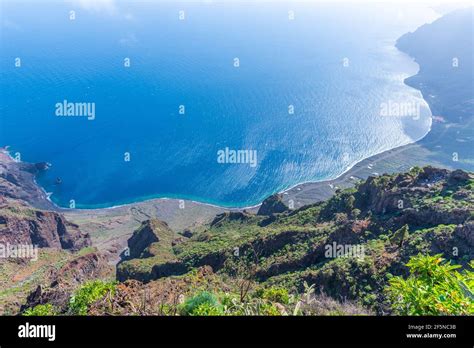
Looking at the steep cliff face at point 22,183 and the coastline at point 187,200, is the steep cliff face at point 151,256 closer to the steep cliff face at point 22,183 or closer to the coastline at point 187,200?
the coastline at point 187,200

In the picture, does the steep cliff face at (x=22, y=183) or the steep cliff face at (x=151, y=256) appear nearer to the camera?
the steep cliff face at (x=151, y=256)

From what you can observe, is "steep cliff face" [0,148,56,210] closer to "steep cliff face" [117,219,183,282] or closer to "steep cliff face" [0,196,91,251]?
"steep cliff face" [0,196,91,251]

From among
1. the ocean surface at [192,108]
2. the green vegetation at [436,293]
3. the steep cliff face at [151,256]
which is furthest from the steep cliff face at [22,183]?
the green vegetation at [436,293]

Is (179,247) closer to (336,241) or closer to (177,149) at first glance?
(336,241)

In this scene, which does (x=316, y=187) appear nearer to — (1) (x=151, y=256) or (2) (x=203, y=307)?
(1) (x=151, y=256)

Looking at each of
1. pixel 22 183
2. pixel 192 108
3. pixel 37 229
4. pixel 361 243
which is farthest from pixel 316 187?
pixel 22 183

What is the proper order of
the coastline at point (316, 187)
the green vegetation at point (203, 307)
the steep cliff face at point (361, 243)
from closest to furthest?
the green vegetation at point (203, 307) → the steep cliff face at point (361, 243) → the coastline at point (316, 187)

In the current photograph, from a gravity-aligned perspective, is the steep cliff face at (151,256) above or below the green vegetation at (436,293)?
below
